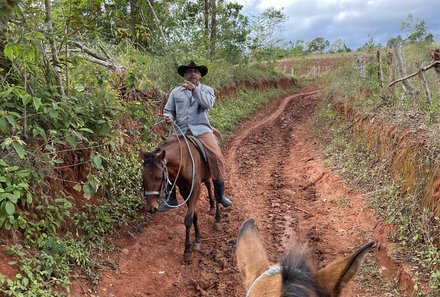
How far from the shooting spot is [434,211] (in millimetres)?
4430

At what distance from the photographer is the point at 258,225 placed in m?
6.04

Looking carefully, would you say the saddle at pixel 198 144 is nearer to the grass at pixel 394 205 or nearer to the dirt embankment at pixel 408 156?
the grass at pixel 394 205

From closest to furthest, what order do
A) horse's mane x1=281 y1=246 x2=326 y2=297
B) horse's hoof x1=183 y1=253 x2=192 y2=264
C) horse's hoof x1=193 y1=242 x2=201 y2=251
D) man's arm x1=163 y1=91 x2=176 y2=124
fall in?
1. horse's mane x1=281 y1=246 x2=326 y2=297
2. horse's hoof x1=183 y1=253 x2=192 y2=264
3. horse's hoof x1=193 y1=242 x2=201 y2=251
4. man's arm x1=163 y1=91 x2=176 y2=124

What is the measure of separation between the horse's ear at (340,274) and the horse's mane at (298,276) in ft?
0.15

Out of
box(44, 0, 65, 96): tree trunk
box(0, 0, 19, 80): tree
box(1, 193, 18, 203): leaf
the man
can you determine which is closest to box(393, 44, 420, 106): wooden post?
the man

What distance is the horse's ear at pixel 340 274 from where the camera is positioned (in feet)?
4.71

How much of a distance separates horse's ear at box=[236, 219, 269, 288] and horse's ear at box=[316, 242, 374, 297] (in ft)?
1.55

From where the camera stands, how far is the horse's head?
4.62 meters

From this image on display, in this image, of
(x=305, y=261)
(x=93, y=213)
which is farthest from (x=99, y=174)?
(x=305, y=261)

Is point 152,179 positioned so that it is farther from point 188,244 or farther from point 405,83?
point 405,83

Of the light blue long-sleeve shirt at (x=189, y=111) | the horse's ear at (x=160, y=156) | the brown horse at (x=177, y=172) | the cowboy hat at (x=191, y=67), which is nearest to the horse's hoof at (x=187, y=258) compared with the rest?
the brown horse at (x=177, y=172)

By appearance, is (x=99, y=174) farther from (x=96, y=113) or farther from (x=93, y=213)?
(x=96, y=113)

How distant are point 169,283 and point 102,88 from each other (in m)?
3.00

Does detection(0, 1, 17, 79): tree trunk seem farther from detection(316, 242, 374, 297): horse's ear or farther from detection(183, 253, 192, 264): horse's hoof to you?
detection(316, 242, 374, 297): horse's ear
